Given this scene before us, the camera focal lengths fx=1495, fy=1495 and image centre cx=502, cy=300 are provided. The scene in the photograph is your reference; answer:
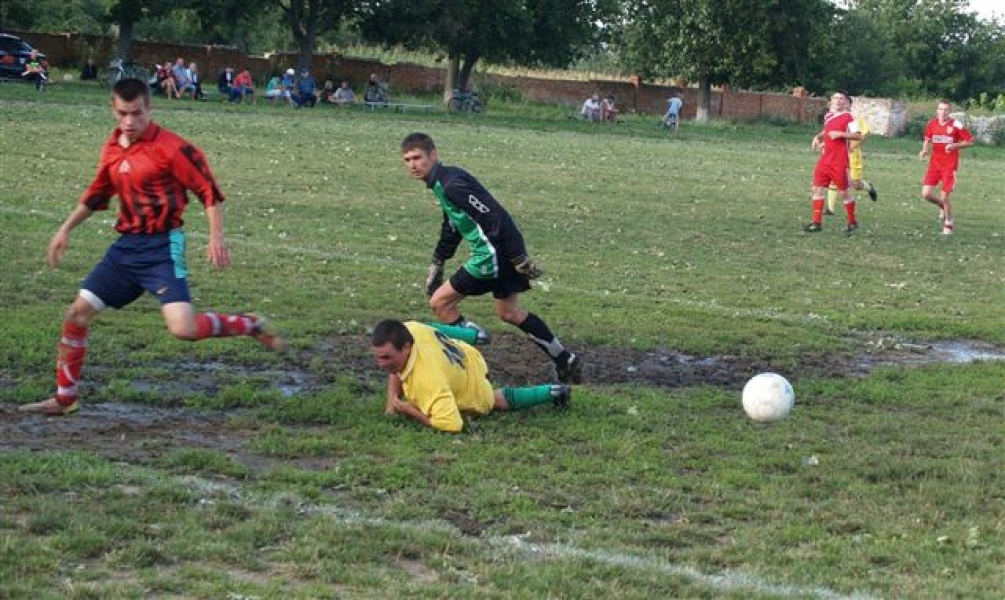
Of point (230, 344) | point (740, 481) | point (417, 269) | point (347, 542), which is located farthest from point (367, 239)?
point (347, 542)

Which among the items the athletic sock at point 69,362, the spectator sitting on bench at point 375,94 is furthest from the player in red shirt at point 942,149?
the spectator sitting on bench at point 375,94

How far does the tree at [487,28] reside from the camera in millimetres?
56125

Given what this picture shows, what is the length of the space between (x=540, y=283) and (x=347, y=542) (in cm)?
770

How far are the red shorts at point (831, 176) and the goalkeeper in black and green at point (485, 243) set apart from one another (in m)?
11.8

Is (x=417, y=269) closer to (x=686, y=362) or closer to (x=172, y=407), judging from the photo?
(x=686, y=362)

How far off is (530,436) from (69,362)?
2.50 meters

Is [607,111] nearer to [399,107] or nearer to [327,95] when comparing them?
[399,107]

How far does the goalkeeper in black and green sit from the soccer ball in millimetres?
1412

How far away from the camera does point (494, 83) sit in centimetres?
6869

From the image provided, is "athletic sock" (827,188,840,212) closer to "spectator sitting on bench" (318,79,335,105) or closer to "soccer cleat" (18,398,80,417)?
"soccer cleat" (18,398,80,417)

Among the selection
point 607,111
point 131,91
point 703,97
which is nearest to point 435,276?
point 131,91

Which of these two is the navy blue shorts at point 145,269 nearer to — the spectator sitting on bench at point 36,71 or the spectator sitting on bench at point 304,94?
the spectator sitting on bench at point 36,71

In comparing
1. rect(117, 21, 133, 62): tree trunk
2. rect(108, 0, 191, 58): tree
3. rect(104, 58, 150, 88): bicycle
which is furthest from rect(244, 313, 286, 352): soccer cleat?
rect(117, 21, 133, 62): tree trunk

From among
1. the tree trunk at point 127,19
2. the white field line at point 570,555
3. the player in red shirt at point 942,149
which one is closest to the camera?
the white field line at point 570,555
